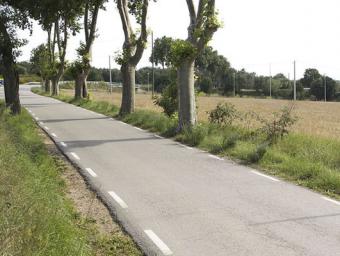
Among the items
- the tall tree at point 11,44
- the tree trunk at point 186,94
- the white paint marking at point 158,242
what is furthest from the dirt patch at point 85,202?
the tall tree at point 11,44

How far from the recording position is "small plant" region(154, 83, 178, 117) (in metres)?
21.1

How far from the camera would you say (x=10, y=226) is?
19.8 ft

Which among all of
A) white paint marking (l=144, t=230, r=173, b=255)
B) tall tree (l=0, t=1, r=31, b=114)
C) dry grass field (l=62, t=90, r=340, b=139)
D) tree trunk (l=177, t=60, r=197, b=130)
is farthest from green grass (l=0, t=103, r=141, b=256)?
tall tree (l=0, t=1, r=31, b=114)

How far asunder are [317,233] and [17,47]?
779 inches

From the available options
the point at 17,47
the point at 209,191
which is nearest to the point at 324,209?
the point at 209,191

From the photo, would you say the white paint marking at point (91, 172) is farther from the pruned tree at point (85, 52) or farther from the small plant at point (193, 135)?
the pruned tree at point (85, 52)

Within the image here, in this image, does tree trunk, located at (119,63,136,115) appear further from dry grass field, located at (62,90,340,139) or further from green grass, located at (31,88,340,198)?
green grass, located at (31,88,340,198)

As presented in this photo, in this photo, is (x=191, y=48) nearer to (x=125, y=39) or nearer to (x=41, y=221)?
(x=125, y=39)

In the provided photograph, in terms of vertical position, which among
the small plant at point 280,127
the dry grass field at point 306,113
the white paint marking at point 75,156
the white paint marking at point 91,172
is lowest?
the white paint marking at point 91,172

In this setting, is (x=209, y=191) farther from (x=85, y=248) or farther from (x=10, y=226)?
(x=10, y=226)

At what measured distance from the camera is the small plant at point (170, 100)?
21125 millimetres

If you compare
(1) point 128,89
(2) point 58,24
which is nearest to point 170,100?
(1) point 128,89

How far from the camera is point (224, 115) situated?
1838 cm

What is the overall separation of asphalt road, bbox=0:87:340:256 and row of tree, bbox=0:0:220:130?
3.93 meters
